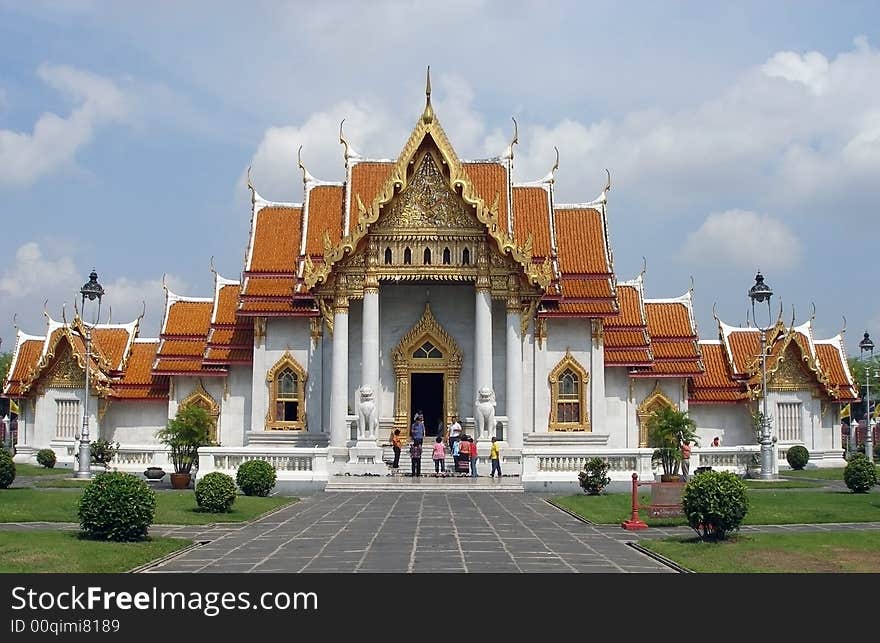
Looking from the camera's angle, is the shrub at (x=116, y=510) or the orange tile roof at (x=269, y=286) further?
the orange tile roof at (x=269, y=286)

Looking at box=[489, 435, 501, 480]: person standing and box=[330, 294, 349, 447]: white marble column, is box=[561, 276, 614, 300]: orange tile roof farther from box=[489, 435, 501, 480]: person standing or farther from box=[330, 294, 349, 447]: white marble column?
box=[489, 435, 501, 480]: person standing

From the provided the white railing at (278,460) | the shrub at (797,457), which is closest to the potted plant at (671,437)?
the white railing at (278,460)

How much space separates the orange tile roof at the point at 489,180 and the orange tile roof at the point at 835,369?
584 inches

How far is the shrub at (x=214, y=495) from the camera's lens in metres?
21.8

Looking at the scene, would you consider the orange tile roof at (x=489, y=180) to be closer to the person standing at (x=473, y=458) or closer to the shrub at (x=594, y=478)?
the person standing at (x=473, y=458)

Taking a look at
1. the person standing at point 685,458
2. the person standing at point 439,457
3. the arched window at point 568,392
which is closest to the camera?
the person standing at point 685,458

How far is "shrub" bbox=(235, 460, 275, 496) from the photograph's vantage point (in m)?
27.0

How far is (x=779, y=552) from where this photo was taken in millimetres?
15883

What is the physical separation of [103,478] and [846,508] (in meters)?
14.9

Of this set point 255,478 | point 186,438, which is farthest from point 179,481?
point 255,478

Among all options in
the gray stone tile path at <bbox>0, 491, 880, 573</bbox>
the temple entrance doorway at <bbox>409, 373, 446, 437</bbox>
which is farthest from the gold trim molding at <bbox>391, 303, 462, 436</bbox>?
the gray stone tile path at <bbox>0, 491, 880, 573</bbox>

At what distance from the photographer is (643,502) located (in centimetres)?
2388

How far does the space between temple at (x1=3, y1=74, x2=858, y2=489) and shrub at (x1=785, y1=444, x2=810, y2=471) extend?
1.37 m

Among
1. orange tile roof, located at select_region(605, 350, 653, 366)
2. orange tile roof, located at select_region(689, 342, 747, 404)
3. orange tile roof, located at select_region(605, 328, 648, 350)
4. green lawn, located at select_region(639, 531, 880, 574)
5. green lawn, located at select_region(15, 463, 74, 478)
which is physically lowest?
green lawn, located at select_region(639, 531, 880, 574)
